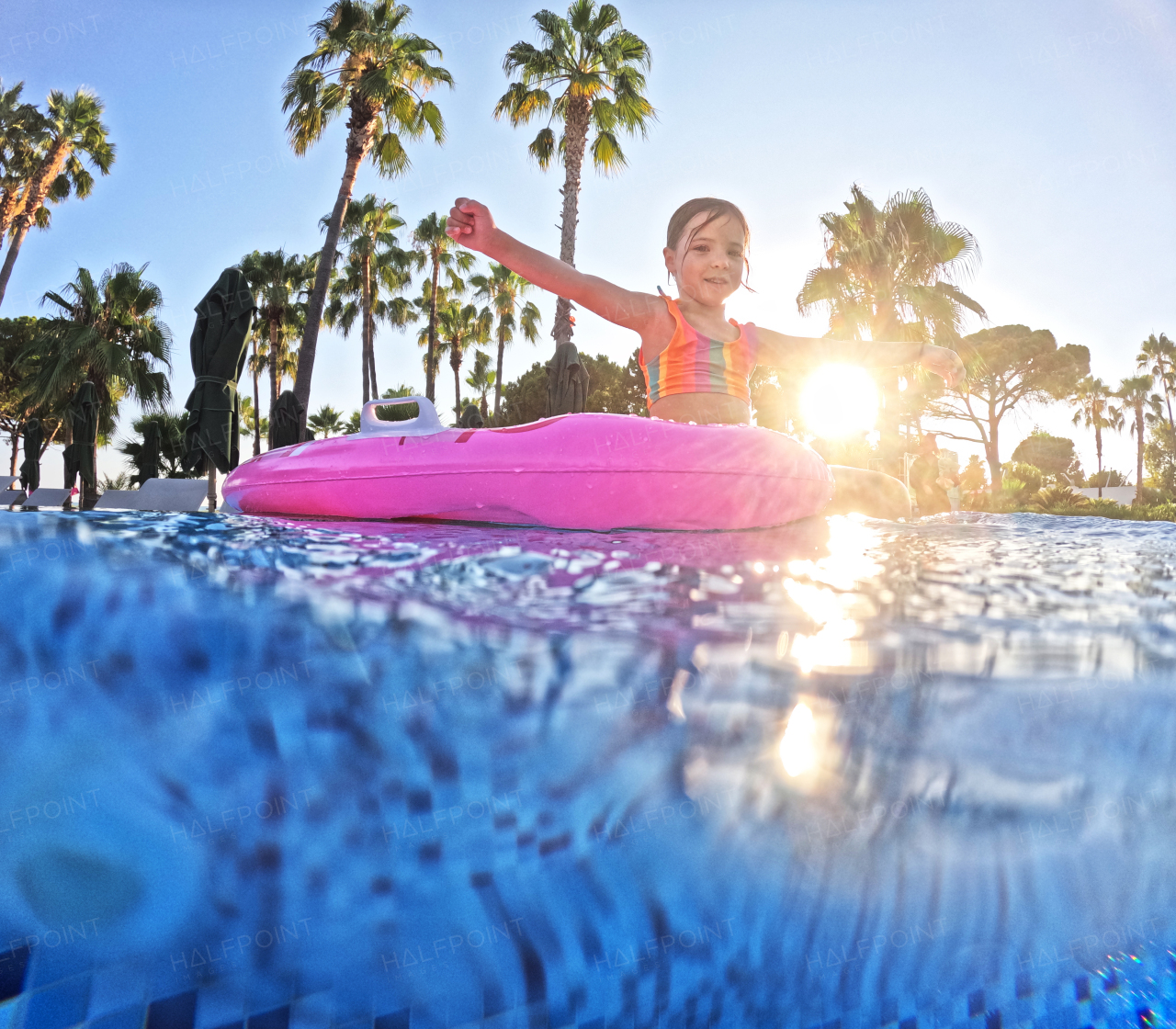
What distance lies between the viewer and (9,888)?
490mm

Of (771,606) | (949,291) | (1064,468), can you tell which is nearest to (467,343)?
(949,291)

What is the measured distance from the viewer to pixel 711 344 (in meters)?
2.52

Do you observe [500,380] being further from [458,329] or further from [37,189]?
[37,189]

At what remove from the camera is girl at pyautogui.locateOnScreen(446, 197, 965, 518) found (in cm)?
238

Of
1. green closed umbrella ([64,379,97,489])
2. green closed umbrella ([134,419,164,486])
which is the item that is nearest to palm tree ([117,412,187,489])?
green closed umbrella ([134,419,164,486])

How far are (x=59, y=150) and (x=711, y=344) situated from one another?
21259 mm

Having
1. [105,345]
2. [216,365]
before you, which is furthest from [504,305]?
[216,365]

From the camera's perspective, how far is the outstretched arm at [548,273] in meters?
2.17

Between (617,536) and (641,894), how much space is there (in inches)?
40.7

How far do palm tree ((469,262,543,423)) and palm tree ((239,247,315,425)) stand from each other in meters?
5.75

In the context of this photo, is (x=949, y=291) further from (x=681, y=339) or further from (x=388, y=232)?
(x=388, y=232)

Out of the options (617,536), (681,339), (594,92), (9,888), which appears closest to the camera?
(9,888)

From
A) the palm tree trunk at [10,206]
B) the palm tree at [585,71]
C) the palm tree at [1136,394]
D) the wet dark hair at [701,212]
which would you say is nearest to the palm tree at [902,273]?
Answer: the palm tree at [585,71]

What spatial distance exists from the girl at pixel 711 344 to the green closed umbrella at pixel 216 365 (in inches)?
130
